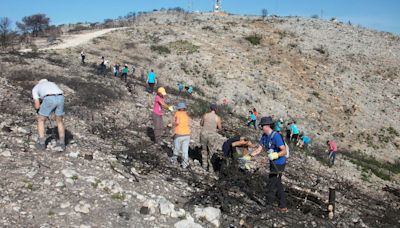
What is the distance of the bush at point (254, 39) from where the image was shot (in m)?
44.1

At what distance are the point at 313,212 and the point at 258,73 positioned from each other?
29254mm

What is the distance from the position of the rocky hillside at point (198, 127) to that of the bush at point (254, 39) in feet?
0.39

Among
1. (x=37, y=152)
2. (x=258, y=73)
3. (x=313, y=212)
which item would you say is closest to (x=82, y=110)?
(x=37, y=152)

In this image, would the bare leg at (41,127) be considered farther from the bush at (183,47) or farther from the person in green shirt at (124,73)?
the bush at (183,47)

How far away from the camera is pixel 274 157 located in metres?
7.93

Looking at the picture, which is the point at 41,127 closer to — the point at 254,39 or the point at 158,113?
the point at 158,113

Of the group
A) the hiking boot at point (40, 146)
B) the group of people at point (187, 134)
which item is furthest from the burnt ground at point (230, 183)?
the hiking boot at point (40, 146)

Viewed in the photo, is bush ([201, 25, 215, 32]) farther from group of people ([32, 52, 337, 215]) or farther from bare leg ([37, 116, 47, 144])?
bare leg ([37, 116, 47, 144])

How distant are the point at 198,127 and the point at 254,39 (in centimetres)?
2950

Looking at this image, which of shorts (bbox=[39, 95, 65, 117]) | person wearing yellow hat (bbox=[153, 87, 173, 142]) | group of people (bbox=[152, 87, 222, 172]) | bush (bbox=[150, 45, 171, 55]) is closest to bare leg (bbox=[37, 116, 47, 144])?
shorts (bbox=[39, 95, 65, 117])

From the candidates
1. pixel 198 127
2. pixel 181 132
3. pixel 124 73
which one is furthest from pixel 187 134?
pixel 124 73

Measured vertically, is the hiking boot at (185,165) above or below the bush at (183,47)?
below

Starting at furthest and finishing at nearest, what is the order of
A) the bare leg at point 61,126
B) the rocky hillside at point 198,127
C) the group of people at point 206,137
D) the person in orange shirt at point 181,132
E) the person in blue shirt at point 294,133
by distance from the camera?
the person in blue shirt at point 294,133 < the person in orange shirt at point 181,132 < the bare leg at point 61,126 < the group of people at point 206,137 < the rocky hillside at point 198,127

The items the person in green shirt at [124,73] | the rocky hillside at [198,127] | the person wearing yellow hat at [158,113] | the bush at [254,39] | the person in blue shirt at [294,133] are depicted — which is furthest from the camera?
the bush at [254,39]
